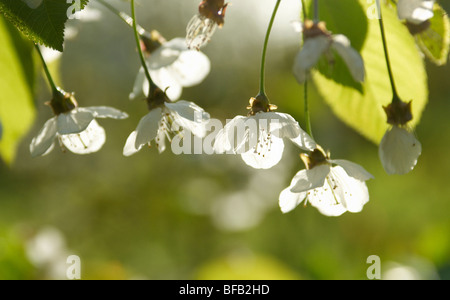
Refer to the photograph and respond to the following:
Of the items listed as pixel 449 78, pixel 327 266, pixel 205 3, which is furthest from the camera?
pixel 449 78

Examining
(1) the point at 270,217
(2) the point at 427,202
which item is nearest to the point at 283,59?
(1) the point at 270,217

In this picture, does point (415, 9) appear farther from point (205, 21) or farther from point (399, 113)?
point (205, 21)

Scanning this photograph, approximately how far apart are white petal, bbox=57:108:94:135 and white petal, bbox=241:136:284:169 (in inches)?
10.8

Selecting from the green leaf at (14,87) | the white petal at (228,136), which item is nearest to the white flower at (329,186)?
the white petal at (228,136)

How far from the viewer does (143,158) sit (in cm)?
356

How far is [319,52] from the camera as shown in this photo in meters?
0.62

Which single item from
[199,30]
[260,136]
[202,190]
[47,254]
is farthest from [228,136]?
[202,190]

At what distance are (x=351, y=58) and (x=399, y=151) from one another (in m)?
0.19

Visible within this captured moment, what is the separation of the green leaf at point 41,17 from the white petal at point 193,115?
0.75 ft

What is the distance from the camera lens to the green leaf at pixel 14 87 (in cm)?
93

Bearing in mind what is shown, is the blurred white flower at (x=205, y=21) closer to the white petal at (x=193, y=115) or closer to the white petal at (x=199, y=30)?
the white petal at (x=199, y=30)
